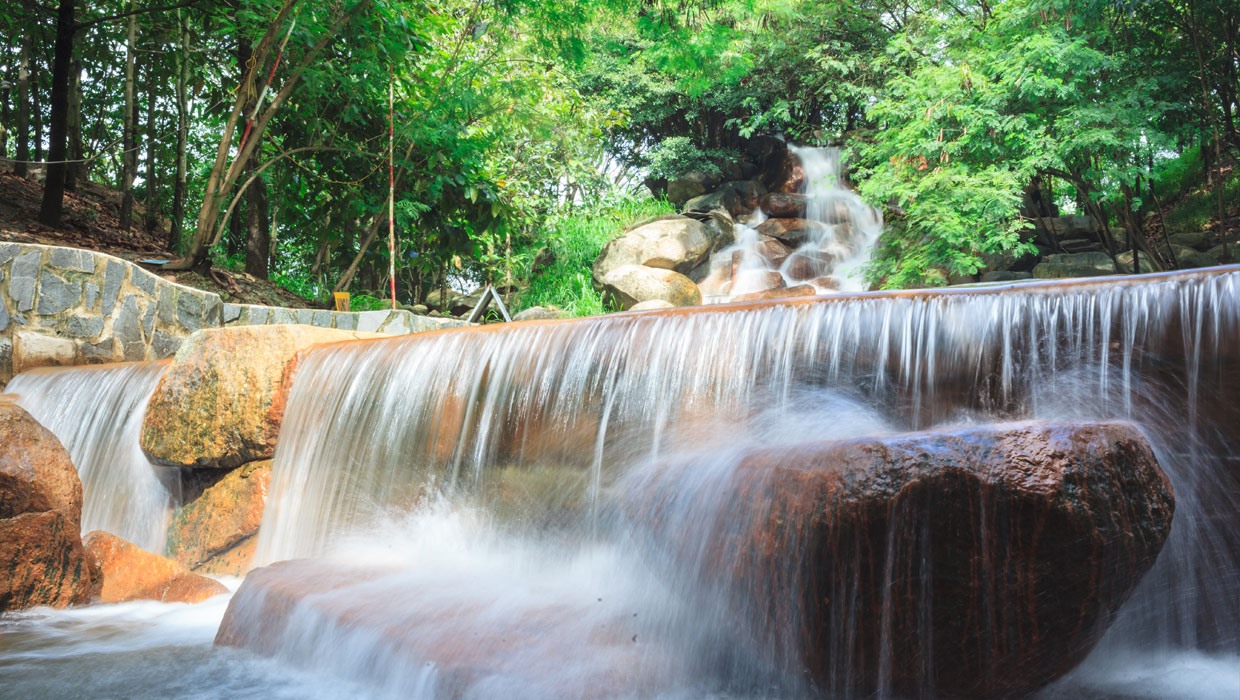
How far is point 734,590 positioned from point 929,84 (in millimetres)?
12102

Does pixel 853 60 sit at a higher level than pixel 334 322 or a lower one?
higher

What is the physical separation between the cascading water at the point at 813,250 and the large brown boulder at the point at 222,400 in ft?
37.2

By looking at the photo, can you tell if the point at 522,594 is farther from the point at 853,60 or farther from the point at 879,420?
the point at 853,60

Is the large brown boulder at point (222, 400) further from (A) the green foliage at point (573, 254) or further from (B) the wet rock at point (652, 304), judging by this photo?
(A) the green foliage at point (573, 254)

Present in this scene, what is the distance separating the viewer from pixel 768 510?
2602mm

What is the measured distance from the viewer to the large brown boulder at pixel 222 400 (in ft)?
17.8

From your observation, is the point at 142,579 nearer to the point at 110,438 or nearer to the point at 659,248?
the point at 110,438

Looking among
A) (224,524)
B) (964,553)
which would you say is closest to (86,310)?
(224,524)

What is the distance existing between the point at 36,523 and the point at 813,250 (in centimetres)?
1534

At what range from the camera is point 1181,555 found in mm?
3037

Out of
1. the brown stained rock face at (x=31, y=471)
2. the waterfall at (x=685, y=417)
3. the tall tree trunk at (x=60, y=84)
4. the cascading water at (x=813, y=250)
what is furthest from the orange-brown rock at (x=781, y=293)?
the brown stained rock face at (x=31, y=471)

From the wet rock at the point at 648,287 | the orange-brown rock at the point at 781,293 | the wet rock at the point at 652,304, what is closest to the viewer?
the orange-brown rock at the point at 781,293

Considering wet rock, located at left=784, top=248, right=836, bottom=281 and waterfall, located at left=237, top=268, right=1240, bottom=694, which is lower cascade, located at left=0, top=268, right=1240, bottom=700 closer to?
waterfall, located at left=237, top=268, right=1240, bottom=694

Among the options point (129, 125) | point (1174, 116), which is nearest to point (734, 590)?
point (129, 125)
